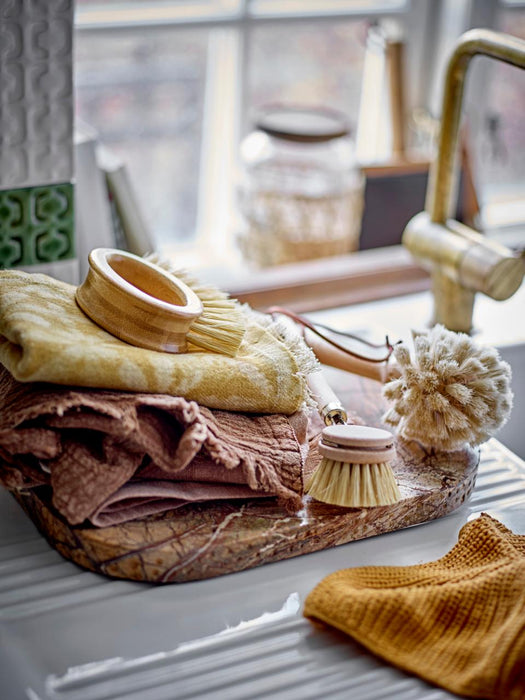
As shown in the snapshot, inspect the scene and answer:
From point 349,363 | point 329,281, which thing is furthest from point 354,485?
point 329,281

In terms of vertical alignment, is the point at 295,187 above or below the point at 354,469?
above

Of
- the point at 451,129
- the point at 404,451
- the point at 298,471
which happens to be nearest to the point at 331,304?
the point at 451,129

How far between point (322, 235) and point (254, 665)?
838mm

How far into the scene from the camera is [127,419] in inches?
23.8

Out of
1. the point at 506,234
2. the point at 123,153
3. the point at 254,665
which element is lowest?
the point at 254,665

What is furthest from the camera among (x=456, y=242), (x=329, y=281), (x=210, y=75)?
(x=210, y=75)

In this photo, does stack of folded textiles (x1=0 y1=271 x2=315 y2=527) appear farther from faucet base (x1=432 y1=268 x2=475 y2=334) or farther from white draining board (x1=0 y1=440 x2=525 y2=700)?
faucet base (x1=432 y1=268 x2=475 y2=334)

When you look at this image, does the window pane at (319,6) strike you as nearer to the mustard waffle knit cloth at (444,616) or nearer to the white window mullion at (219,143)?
the white window mullion at (219,143)

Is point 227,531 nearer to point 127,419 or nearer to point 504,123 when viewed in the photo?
point 127,419

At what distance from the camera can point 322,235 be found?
1308 millimetres

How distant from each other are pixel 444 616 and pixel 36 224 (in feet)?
1.89

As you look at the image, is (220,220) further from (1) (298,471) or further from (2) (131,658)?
(2) (131,658)

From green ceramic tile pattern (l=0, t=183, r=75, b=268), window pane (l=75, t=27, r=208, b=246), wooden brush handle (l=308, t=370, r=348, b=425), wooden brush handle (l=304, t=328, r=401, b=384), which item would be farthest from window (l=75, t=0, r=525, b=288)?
Result: wooden brush handle (l=308, t=370, r=348, b=425)

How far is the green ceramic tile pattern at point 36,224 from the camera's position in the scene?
2.92ft
